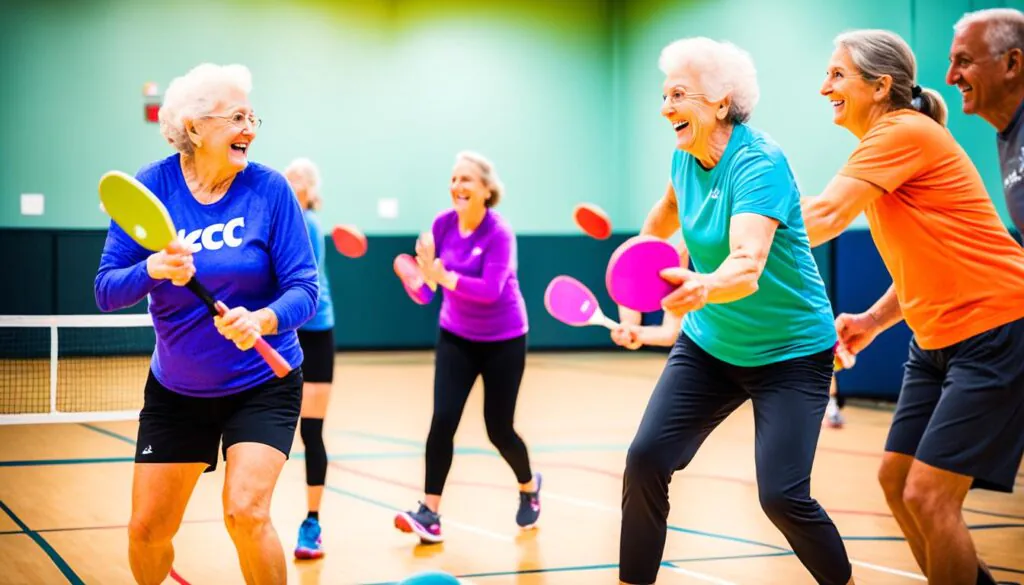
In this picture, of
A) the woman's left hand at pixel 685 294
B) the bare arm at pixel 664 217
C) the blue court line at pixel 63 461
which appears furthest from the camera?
the blue court line at pixel 63 461

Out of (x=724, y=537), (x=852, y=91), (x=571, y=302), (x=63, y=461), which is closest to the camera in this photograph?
(x=852, y=91)

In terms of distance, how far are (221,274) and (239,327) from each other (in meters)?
0.36

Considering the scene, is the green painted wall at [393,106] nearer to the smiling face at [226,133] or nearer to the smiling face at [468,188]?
the smiling face at [468,188]

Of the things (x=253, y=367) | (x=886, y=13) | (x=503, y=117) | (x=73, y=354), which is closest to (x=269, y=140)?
(x=503, y=117)

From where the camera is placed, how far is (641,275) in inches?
137

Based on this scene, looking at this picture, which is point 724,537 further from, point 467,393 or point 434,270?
point 434,270

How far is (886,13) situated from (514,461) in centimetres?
901

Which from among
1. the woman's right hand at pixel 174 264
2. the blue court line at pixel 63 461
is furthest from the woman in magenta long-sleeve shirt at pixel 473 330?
the blue court line at pixel 63 461

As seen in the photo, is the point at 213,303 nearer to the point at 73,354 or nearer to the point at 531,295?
the point at 73,354

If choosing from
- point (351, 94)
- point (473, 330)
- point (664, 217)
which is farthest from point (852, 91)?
point (351, 94)

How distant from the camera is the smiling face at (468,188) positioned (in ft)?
21.3

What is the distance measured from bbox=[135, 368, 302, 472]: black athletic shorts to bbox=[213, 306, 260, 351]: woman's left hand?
0.37m

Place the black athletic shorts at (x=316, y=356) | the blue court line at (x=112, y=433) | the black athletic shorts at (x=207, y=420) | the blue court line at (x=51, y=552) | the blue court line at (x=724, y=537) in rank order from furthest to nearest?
the blue court line at (x=112, y=433) → the black athletic shorts at (x=316, y=356) → the blue court line at (x=724, y=537) → the blue court line at (x=51, y=552) → the black athletic shorts at (x=207, y=420)

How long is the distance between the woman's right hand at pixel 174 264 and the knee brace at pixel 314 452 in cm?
264
